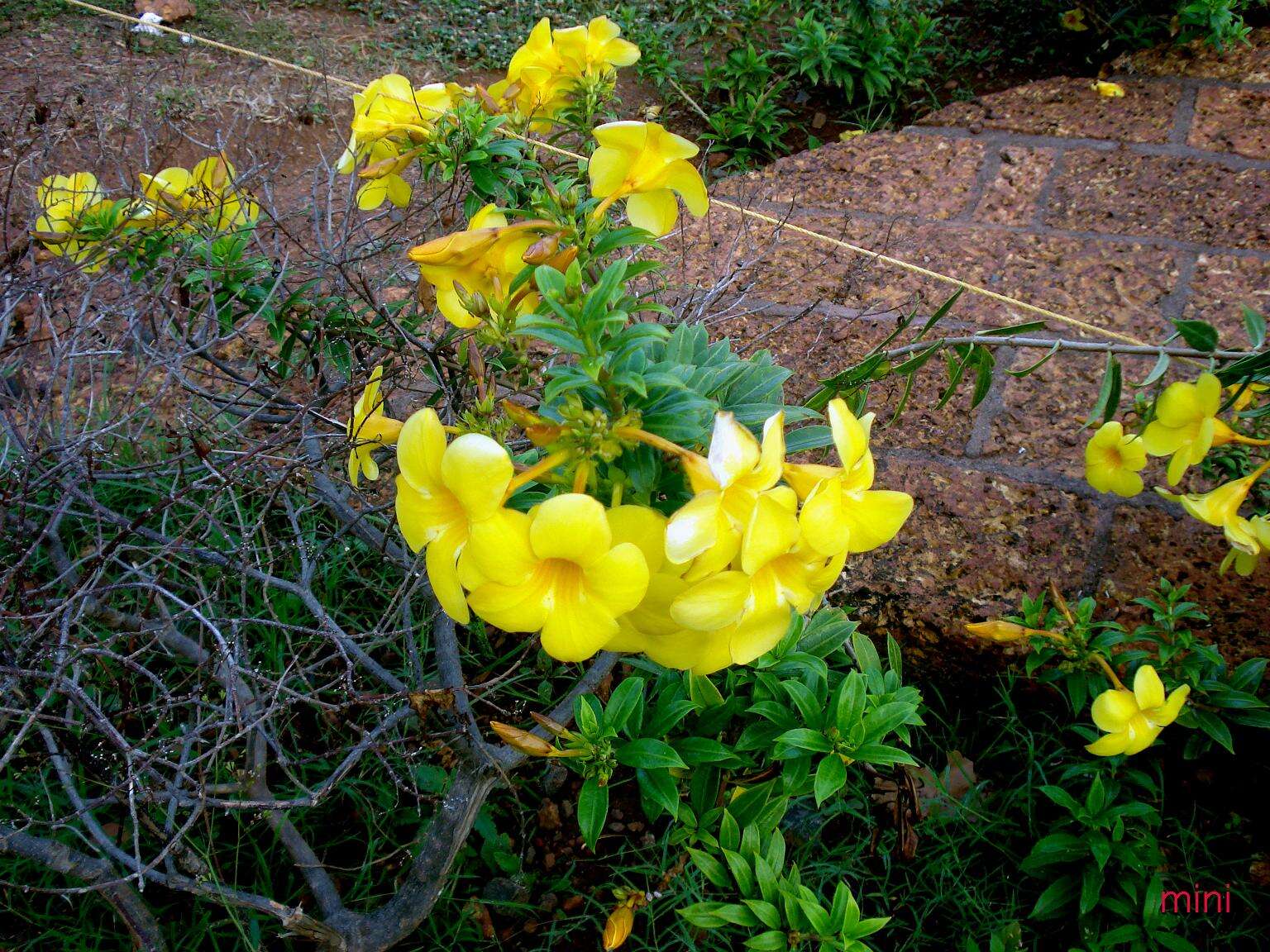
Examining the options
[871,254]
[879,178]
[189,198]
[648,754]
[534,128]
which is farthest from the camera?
[879,178]

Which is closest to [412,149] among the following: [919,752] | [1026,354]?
[919,752]

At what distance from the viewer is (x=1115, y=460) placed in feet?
4.96

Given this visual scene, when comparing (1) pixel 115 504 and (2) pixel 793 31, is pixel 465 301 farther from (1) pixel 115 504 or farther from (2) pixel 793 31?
(2) pixel 793 31

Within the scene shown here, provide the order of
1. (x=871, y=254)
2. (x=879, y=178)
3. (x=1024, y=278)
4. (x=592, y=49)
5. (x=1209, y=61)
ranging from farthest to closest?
(x=1209, y=61) < (x=879, y=178) < (x=1024, y=278) < (x=871, y=254) < (x=592, y=49)

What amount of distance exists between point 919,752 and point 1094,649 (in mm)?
507

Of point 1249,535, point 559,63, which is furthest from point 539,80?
point 1249,535

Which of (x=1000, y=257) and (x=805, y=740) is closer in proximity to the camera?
(x=805, y=740)

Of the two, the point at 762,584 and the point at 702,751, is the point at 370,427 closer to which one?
the point at 762,584

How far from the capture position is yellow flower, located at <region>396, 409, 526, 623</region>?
2.57ft

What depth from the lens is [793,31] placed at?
13.2 ft

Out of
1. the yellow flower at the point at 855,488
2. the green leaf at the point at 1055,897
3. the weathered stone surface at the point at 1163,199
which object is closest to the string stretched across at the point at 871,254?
the weathered stone surface at the point at 1163,199

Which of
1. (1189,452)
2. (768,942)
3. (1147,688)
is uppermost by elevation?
(1189,452)

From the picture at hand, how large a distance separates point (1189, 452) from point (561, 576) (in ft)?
3.39

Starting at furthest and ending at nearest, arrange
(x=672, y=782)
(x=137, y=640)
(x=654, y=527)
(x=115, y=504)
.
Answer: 1. (x=115, y=504)
2. (x=137, y=640)
3. (x=672, y=782)
4. (x=654, y=527)
